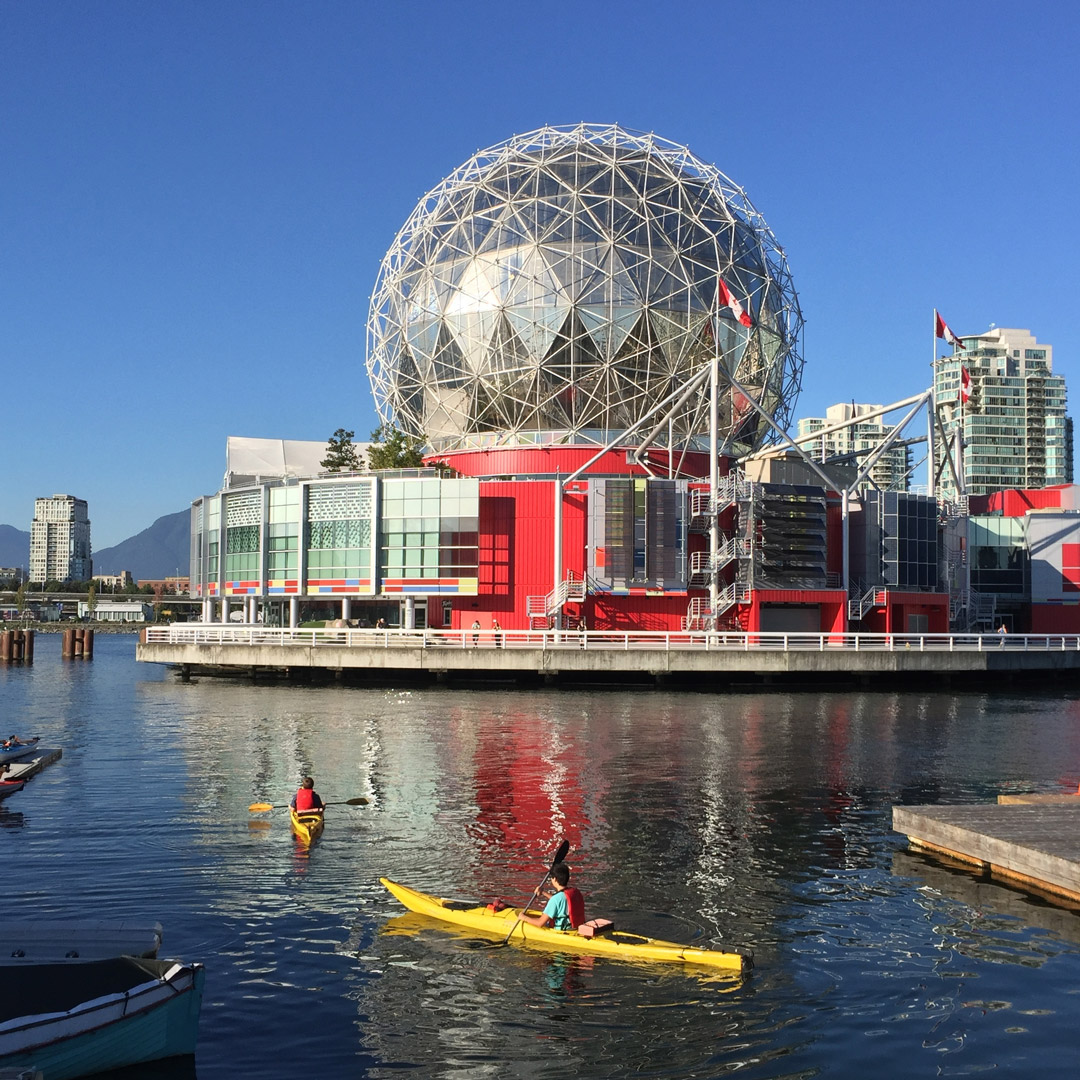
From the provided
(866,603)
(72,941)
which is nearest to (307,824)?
(72,941)

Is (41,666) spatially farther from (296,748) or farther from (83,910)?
(83,910)

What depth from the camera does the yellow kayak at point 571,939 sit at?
14758mm

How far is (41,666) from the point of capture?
8431cm

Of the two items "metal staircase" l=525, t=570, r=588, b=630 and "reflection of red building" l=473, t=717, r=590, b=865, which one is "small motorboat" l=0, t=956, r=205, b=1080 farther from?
"metal staircase" l=525, t=570, r=588, b=630

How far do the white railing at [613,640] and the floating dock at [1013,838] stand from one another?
1295 inches

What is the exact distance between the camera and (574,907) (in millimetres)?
15773

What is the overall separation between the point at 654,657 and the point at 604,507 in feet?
35.3

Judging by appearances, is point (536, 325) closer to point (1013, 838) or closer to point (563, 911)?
point (1013, 838)

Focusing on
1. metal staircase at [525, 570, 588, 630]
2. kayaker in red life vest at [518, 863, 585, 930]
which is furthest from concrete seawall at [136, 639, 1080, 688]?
kayaker in red life vest at [518, 863, 585, 930]

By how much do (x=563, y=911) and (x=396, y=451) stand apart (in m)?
71.7

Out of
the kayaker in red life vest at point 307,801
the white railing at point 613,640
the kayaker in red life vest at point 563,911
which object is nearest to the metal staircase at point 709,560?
the white railing at point 613,640

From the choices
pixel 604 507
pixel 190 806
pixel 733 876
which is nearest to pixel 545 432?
pixel 604 507

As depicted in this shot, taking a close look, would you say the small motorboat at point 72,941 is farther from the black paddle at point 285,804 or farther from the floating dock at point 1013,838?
the floating dock at point 1013,838

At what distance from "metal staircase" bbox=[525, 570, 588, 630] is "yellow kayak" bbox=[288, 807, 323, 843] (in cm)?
3930
